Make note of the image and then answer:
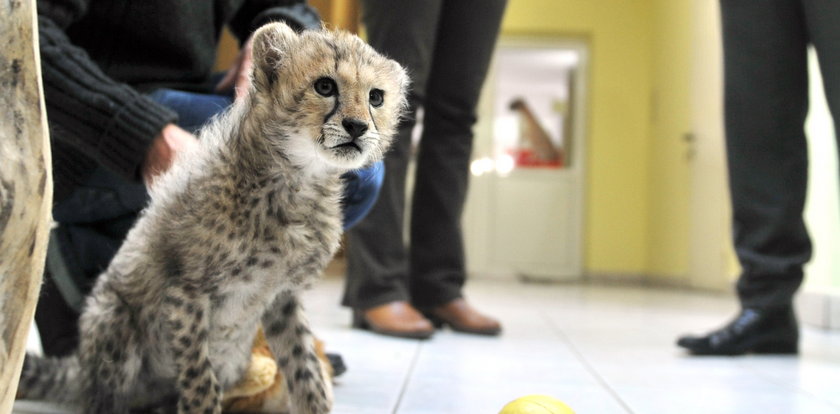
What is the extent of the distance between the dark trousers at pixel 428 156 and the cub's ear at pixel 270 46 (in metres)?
1.05

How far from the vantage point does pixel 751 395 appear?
62.3 inches

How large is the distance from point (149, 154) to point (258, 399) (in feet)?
1.39

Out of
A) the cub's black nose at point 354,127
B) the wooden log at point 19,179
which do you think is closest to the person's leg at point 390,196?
the cub's black nose at point 354,127

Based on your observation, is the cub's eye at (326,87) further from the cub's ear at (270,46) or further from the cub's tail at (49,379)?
the cub's tail at (49,379)

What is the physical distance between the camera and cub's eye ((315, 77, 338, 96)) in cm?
91

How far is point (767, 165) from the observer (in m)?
2.11

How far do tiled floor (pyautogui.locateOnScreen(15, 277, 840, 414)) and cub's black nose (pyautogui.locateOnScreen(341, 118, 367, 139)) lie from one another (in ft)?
1.38

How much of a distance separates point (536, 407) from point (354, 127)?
1.48ft

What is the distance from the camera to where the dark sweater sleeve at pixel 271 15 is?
149 centimetres

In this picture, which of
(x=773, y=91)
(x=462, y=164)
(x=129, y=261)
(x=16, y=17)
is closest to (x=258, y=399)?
(x=129, y=261)

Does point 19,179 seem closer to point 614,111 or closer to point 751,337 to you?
point 751,337

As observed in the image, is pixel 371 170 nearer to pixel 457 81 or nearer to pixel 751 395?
pixel 751 395

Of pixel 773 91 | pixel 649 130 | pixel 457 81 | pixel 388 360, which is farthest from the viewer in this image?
pixel 649 130

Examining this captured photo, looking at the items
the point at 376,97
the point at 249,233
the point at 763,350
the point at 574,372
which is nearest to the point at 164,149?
the point at 249,233
